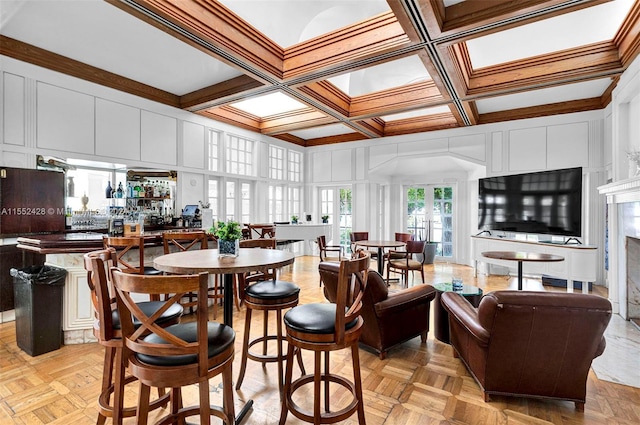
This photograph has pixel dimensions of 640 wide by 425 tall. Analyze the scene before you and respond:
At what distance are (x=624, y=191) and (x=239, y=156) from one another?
6.47 metres

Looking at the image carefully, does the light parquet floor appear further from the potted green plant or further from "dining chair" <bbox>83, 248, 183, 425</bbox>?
the potted green plant

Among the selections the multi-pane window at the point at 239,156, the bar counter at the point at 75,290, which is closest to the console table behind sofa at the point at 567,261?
the multi-pane window at the point at 239,156

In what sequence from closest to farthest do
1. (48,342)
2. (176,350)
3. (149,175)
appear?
1. (176,350)
2. (48,342)
3. (149,175)

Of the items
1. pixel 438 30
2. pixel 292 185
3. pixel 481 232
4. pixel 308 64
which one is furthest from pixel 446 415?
pixel 292 185

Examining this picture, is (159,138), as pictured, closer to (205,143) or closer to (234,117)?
(205,143)

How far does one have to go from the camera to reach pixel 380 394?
89.4 inches

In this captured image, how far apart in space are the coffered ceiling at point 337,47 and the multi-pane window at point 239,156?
52.5 inches

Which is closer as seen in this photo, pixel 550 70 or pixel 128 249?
pixel 128 249

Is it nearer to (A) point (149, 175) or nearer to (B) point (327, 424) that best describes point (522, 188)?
(B) point (327, 424)

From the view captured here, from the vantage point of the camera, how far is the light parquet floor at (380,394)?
6.59 ft

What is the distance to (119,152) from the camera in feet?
16.2

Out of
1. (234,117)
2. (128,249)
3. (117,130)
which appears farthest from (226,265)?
(234,117)

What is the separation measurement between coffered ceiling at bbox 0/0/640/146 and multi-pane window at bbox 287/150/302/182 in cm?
311

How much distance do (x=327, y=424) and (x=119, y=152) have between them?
16.3 ft
